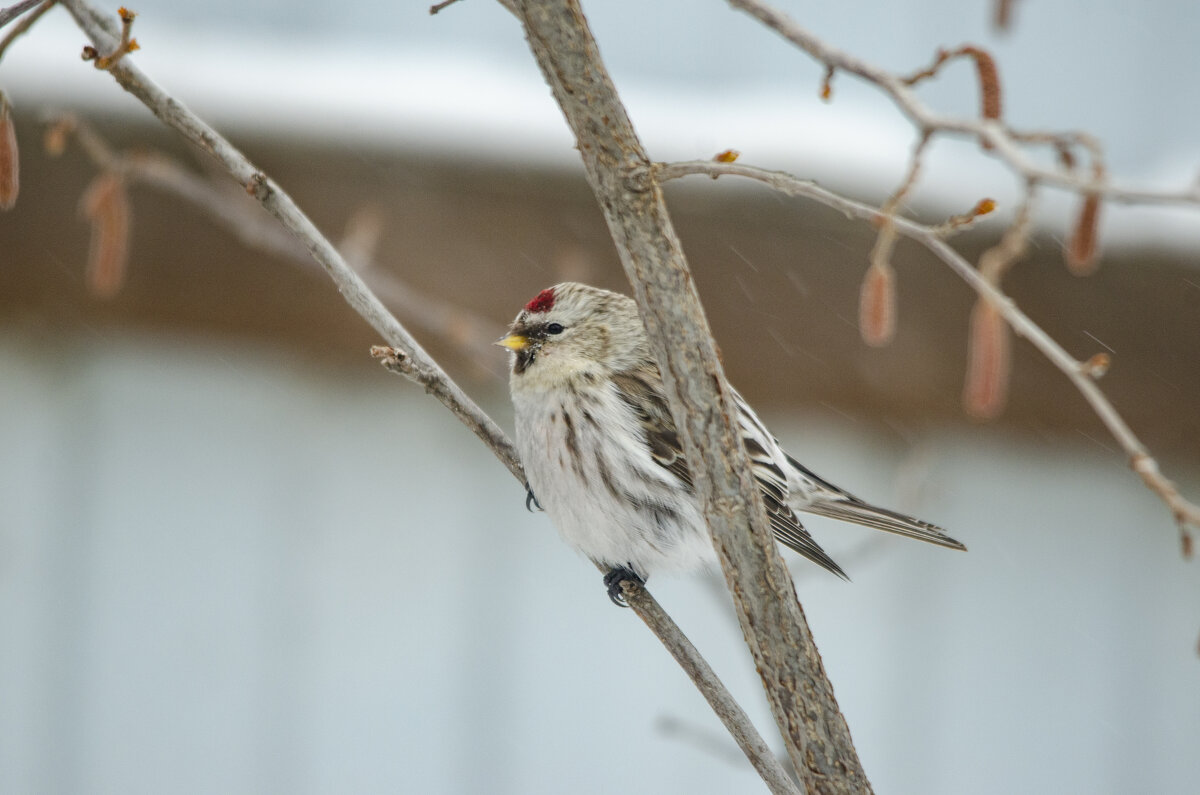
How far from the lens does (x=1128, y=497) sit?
2.46 meters

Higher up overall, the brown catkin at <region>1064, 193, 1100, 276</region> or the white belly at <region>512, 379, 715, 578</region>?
the white belly at <region>512, 379, 715, 578</region>

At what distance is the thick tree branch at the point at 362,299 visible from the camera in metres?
0.91

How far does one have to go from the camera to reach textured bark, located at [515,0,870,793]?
72cm

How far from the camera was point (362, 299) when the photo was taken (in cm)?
107

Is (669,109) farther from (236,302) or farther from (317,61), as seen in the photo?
(236,302)

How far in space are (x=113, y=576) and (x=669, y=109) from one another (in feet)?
4.60

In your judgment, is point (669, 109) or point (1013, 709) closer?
point (669, 109)

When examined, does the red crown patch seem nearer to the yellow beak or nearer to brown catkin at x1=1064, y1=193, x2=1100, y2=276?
the yellow beak

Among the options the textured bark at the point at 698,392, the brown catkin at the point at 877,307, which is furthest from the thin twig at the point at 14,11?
the brown catkin at the point at 877,307

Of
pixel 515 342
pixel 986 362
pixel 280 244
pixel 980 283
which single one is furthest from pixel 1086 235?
pixel 280 244

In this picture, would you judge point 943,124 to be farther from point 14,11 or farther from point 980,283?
point 14,11

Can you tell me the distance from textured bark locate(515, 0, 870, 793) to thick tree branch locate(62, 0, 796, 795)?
0.10 m

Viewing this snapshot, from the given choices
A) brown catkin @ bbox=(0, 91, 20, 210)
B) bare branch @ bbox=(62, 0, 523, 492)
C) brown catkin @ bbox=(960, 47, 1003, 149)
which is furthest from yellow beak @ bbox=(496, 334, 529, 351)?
brown catkin @ bbox=(960, 47, 1003, 149)

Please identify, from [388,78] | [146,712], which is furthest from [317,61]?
[146,712]
